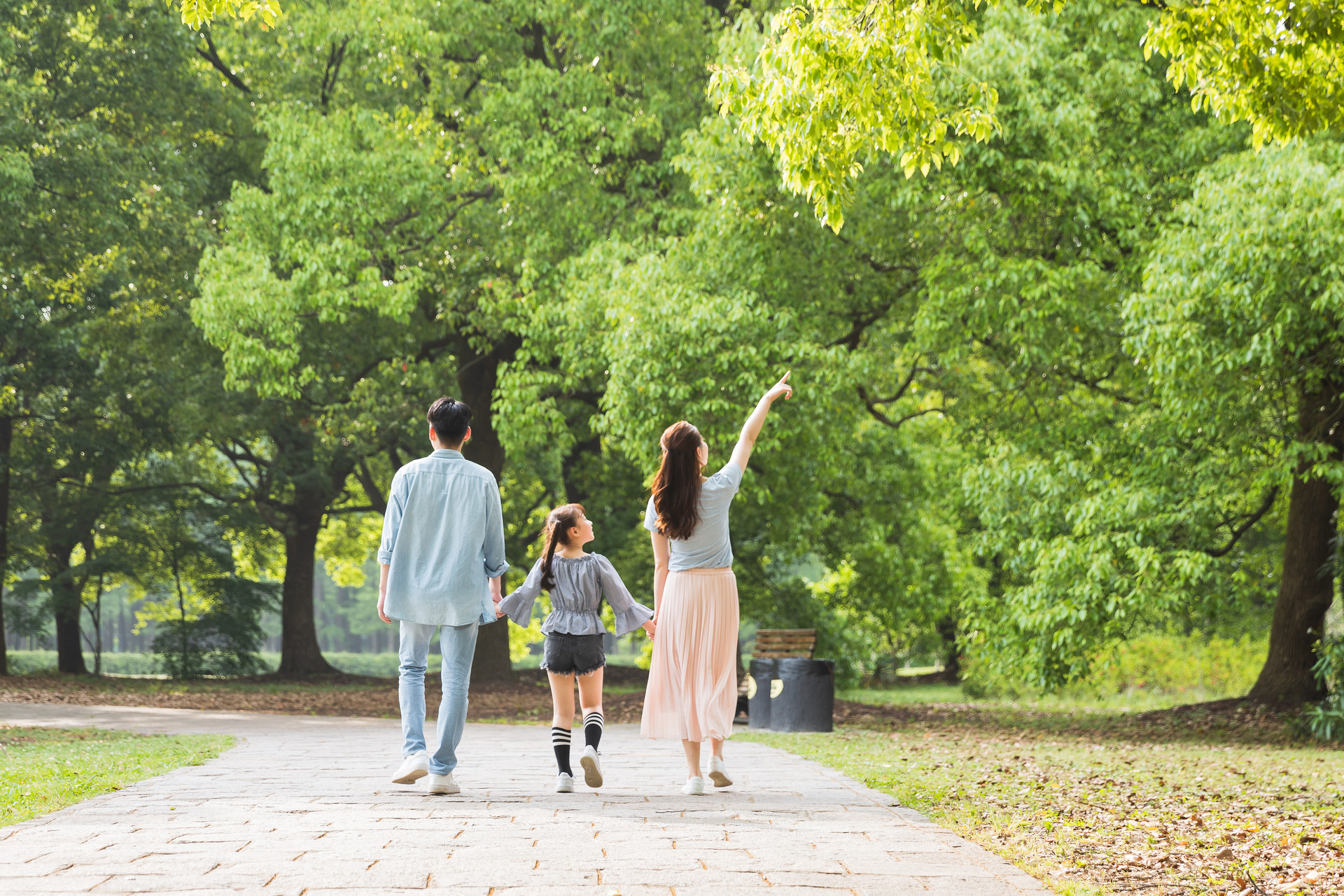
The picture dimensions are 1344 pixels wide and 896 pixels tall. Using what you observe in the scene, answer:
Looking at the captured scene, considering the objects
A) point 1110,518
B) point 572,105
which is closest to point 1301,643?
point 1110,518

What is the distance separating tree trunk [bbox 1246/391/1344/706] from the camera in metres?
13.7

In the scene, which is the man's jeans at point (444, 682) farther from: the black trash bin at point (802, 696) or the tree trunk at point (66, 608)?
the tree trunk at point (66, 608)

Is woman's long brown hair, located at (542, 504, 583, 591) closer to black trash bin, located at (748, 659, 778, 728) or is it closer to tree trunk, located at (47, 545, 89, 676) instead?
black trash bin, located at (748, 659, 778, 728)

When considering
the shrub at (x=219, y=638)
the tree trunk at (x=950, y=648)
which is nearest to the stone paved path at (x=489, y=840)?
the shrub at (x=219, y=638)

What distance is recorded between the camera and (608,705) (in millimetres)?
16875

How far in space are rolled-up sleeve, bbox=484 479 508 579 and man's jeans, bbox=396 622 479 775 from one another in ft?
1.03

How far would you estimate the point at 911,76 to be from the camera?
7004 mm

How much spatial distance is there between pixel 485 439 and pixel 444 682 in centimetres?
1398

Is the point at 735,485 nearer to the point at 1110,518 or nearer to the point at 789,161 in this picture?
the point at 789,161

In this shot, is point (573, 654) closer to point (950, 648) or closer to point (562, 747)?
point (562, 747)

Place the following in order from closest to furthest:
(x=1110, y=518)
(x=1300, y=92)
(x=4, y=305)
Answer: (x=1300, y=92) → (x=1110, y=518) → (x=4, y=305)

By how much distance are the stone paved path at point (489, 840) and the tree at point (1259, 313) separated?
21.5 feet

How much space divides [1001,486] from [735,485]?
8227 millimetres

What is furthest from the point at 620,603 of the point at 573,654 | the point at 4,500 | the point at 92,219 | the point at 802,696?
the point at 4,500
